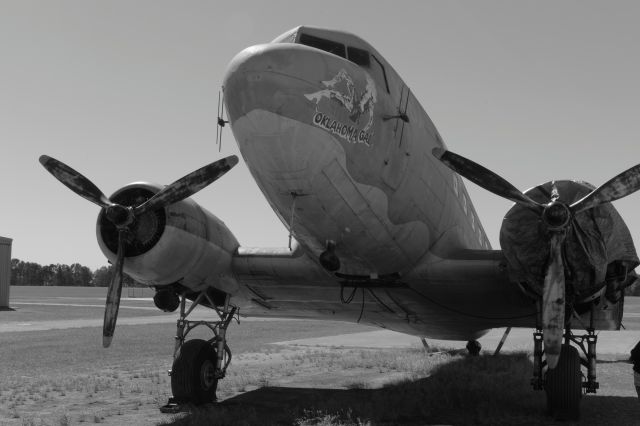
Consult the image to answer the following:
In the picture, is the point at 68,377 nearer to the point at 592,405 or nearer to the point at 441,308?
the point at 441,308

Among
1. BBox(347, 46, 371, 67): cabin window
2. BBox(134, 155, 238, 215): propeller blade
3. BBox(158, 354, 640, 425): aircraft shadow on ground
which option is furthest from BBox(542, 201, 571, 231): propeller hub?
BBox(134, 155, 238, 215): propeller blade

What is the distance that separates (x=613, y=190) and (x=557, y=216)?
0.98 meters

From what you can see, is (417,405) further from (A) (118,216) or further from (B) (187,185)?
(A) (118,216)

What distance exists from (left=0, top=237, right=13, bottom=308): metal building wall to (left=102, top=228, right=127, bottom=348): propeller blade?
40.0m

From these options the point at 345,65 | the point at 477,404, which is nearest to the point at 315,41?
the point at 345,65

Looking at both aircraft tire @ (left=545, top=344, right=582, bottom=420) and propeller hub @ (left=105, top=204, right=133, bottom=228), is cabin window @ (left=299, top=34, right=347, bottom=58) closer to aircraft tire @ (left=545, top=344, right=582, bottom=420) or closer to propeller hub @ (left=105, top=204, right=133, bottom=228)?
propeller hub @ (left=105, top=204, right=133, bottom=228)

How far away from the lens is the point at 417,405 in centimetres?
1041

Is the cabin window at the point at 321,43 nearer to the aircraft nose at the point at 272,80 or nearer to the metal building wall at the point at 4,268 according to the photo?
the aircraft nose at the point at 272,80

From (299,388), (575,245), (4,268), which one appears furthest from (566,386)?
(4,268)

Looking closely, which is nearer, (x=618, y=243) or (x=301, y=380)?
(x=618, y=243)

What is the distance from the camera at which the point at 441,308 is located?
38.4 ft

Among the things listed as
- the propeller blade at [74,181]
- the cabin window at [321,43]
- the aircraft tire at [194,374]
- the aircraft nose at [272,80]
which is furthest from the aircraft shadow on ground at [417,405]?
the cabin window at [321,43]

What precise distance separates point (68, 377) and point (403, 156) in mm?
9615

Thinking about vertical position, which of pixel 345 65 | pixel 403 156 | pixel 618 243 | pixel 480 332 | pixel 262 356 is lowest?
pixel 262 356
